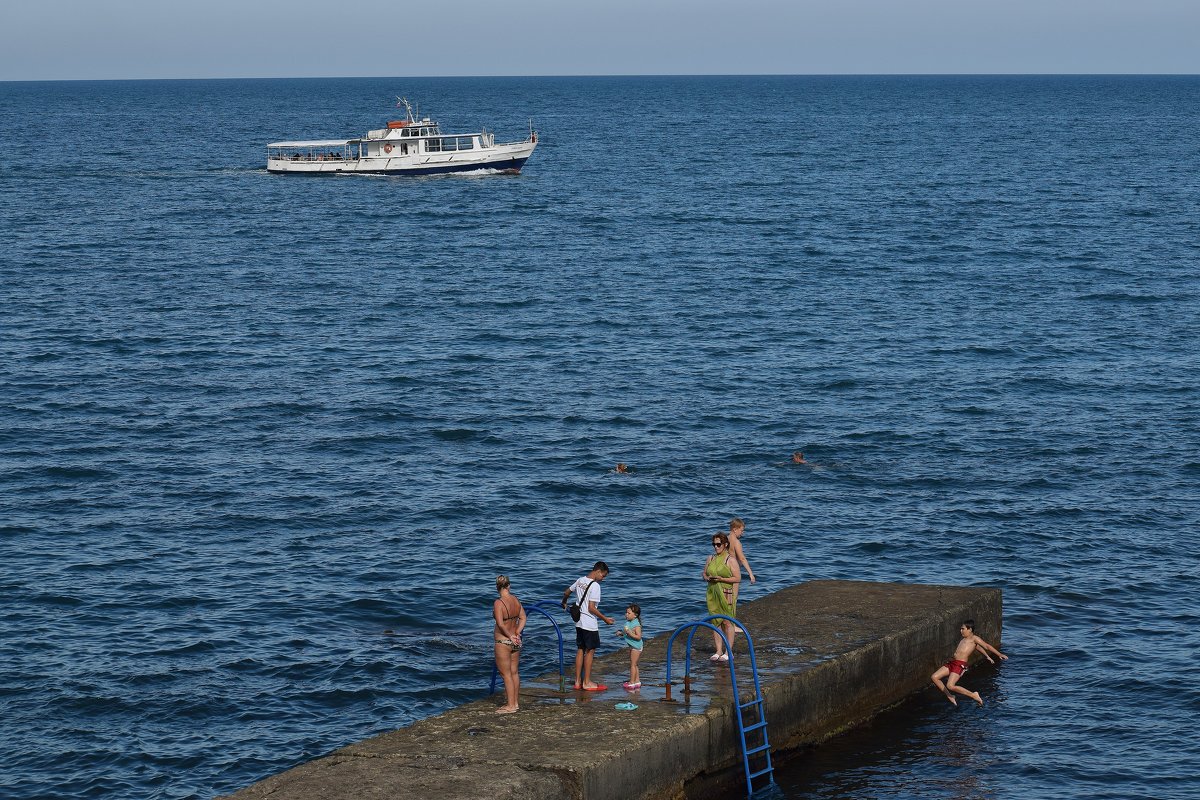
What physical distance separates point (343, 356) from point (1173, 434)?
27.3 meters

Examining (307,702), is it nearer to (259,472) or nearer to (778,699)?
(778,699)

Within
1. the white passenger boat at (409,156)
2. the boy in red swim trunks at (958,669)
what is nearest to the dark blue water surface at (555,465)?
the boy in red swim trunks at (958,669)

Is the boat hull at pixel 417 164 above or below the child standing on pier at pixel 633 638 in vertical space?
above

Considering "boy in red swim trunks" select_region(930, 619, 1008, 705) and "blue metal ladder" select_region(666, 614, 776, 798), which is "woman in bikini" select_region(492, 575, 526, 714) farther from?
"boy in red swim trunks" select_region(930, 619, 1008, 705)

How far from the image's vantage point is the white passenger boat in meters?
114

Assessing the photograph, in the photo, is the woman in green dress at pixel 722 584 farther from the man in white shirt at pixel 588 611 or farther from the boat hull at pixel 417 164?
the boat hull at pixel 417 164

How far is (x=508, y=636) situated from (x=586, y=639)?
123 cm

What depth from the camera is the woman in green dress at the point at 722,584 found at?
21359 mm

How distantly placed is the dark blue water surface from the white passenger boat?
2849 cm

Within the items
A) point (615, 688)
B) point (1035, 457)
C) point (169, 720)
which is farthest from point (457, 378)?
point (615, 688)

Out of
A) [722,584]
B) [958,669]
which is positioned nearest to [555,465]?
[958,669]

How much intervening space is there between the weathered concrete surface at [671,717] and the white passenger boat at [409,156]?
9107 cm

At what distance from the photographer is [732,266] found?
238ft

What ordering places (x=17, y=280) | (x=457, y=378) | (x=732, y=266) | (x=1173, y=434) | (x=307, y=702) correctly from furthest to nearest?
(x=732, y=266), (x=17, y=280), (x=457, y=378), (x=1173, y=434), (x=307, y=702)
